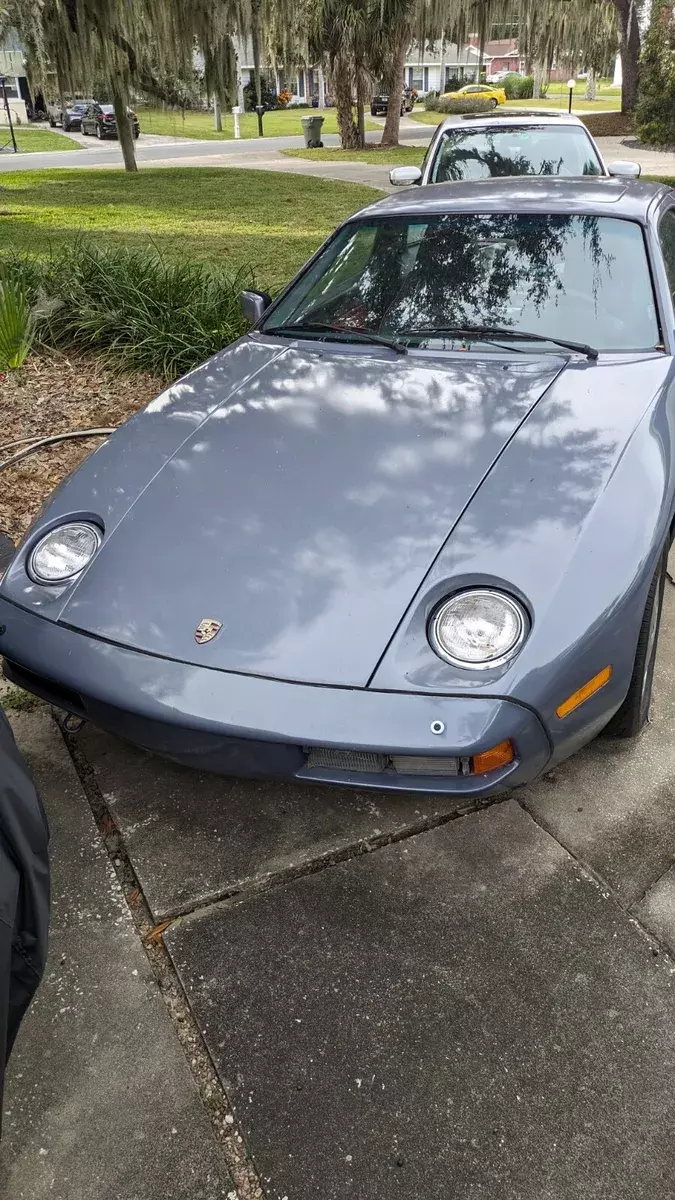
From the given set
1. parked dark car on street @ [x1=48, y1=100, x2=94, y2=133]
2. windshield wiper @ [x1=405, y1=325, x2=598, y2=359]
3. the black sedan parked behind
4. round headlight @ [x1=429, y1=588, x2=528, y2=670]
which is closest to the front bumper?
round headlight @ [x1=429, y1=588, x2=528, y2=670]

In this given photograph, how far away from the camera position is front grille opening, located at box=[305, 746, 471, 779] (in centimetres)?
193

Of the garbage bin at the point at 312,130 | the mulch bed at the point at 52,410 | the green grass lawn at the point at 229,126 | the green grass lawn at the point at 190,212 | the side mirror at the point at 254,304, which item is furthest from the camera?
the green grass lawn at the point at 229,126

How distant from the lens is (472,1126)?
1629mm

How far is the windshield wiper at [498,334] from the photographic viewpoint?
288cm

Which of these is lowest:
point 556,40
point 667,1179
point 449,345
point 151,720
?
point 667,1179

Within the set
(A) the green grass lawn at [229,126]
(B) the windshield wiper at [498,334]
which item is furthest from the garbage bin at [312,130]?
(B) the windshield wiper at [498,334]

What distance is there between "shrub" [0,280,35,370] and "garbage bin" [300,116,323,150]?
23.4m

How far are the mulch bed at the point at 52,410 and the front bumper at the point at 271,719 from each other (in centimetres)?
210

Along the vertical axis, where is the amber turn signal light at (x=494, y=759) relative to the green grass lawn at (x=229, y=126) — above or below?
below

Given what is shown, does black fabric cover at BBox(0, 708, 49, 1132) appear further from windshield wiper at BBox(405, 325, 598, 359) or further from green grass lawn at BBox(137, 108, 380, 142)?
green grass lawn at BBox(137, 108, 380, 142)

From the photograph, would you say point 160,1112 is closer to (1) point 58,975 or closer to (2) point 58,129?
(1) point 58,975

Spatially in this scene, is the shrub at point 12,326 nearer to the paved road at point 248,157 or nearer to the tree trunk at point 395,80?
the paved road at point 248,157

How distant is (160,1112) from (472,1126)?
599 millimetres

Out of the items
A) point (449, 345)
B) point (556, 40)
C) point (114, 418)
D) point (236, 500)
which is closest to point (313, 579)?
point (236, 500)
